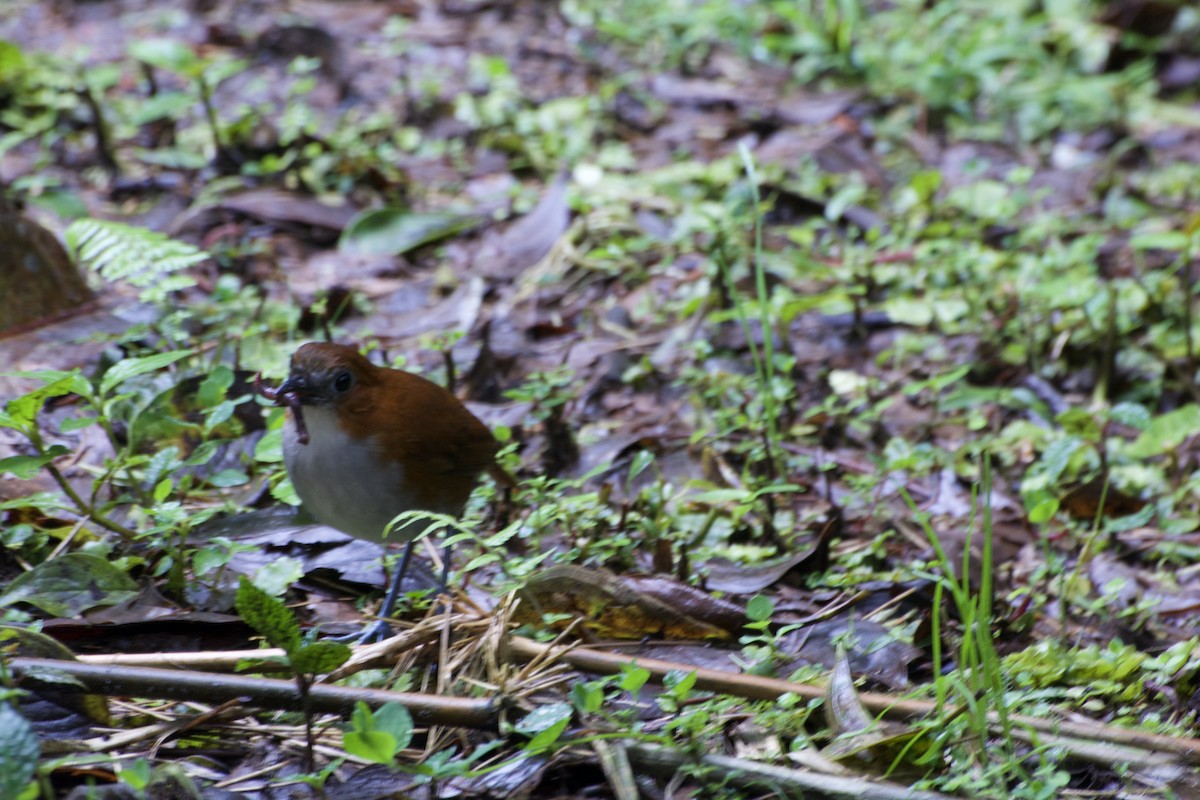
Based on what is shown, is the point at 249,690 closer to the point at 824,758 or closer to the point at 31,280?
the point at 824,758

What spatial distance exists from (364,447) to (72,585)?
716 millimetres

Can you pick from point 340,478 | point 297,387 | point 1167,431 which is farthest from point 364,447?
point 1167,431

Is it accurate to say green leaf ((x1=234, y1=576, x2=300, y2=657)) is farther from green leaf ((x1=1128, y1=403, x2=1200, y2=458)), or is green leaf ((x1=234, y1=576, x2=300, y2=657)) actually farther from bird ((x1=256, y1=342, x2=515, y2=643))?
green leaf ((x1=1128, y1=403, x2=1200, y2=458))

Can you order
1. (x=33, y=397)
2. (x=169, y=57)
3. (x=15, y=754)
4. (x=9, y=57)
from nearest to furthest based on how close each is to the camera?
(x=15, y=754)
(x=33, y=397)
(x=169, y=57)
(x=9, y=57)

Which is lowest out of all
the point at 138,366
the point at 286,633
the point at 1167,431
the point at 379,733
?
the point at 1167,431

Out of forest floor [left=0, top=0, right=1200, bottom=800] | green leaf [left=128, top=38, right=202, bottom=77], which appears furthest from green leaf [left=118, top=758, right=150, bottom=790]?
green leaf [left=128, top=38, right=202, bottom=77]

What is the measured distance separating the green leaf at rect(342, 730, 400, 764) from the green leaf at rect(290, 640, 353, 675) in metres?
0.15

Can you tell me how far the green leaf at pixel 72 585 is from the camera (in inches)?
104

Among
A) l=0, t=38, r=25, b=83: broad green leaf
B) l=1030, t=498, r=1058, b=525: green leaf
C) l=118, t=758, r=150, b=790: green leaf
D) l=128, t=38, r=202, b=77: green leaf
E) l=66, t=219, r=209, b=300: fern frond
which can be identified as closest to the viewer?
l=118, t=758, r=150, b=790: green leaf

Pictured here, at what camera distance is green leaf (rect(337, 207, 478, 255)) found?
514 centimetres

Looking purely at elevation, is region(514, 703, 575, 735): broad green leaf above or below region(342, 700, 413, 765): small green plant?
below

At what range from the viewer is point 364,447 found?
2.83 metres

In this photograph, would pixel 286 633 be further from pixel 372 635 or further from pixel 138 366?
pixel 138 366

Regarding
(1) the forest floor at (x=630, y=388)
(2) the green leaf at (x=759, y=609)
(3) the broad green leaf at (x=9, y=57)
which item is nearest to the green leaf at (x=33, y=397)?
(1) the forest floor at (x=630, y=388)
